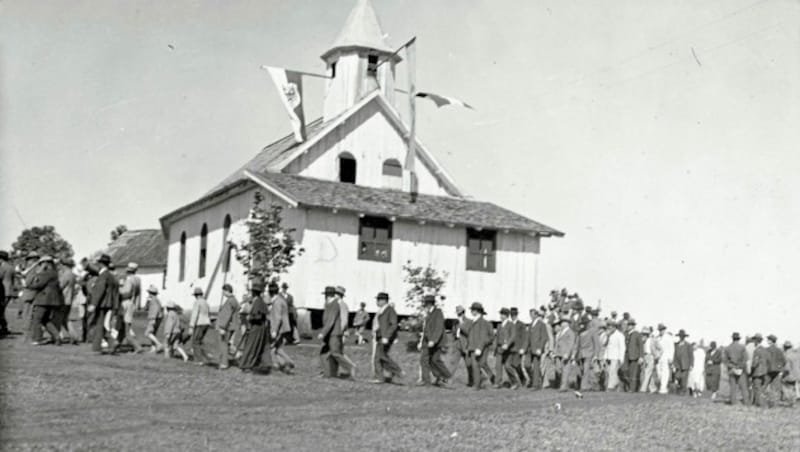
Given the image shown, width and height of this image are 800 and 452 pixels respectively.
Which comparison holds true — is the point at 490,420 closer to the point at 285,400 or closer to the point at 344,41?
the point at 285,400

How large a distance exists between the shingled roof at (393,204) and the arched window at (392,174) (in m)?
0.80

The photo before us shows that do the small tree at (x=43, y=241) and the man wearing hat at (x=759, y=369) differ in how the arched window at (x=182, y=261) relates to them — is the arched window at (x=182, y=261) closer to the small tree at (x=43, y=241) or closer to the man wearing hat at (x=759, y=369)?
the man wearing hat at (x=759, y=369)

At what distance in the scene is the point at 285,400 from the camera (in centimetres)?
1862

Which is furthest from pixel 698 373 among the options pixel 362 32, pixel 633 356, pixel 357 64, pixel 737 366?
pixel 362 32

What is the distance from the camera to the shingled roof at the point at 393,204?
3556cm

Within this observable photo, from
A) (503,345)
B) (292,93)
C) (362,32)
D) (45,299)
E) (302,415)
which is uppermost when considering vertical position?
(362,32)

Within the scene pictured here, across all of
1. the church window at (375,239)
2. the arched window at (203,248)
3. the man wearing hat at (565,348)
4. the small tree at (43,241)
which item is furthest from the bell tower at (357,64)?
the small tree at (43,241)

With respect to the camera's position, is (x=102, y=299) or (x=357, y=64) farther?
(x=357, y=64)

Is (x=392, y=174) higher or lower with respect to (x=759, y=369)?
higher

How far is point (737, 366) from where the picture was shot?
2738 cm

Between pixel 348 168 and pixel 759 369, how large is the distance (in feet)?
58.5

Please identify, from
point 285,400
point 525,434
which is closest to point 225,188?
point 285,400

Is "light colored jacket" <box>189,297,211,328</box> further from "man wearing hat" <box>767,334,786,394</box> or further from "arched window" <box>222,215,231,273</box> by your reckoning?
"arched window" <box>222,215,231,273</box>

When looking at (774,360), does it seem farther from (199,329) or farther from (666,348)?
(199,329)
